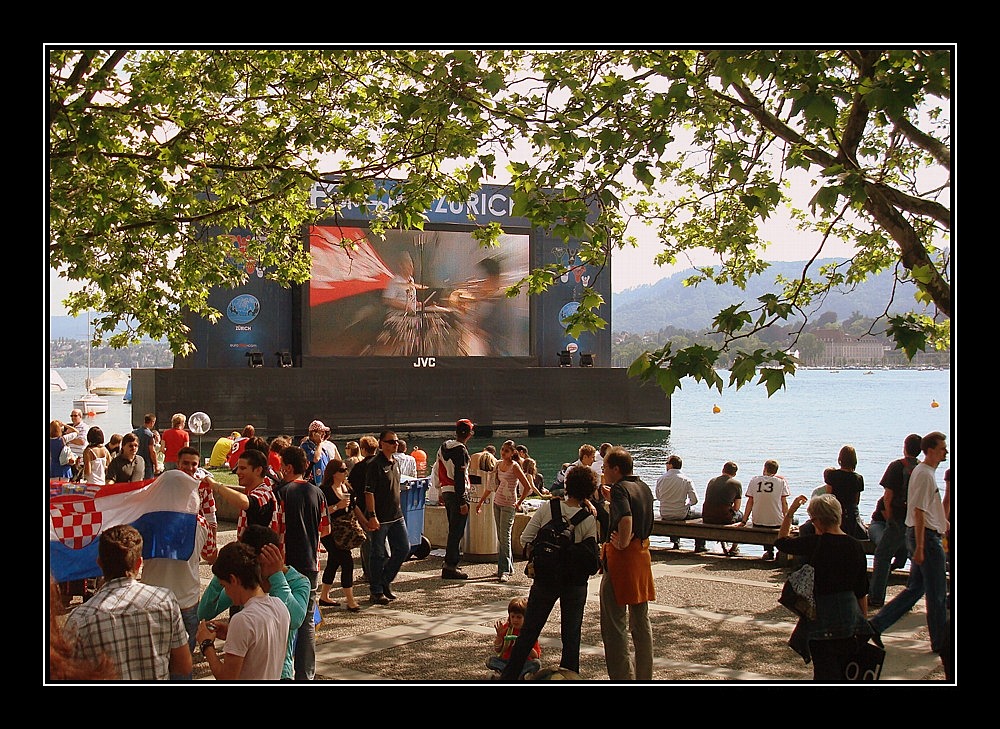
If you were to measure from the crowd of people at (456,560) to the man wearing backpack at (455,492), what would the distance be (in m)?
0.02

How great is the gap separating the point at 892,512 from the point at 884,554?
0.50 meters

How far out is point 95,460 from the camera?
14.0 meters

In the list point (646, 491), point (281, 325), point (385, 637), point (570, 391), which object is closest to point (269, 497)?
point (385, 637)

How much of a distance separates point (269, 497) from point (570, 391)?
179ft

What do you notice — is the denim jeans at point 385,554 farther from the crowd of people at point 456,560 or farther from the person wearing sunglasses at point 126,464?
the person wearing sunglasses at point 126,464

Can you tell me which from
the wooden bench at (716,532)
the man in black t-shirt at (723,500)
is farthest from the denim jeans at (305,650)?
the man in black t-shirt at (723,500)

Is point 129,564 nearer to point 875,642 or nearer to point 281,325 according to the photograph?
point 875,642

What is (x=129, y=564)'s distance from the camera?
15.9 feet

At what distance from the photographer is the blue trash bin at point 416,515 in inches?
508

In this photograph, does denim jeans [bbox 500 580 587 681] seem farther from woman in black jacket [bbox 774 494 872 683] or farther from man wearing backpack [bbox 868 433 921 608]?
man wearing backpack [bbox 868 433 921 608]

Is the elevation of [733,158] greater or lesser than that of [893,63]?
lesser

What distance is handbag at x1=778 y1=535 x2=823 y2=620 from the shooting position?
249 inches

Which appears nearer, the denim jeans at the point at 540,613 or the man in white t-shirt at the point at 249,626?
the man in white t-shirt at the point at 249,626

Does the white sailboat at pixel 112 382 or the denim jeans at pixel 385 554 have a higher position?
the white sailboat at pixel 112 382
